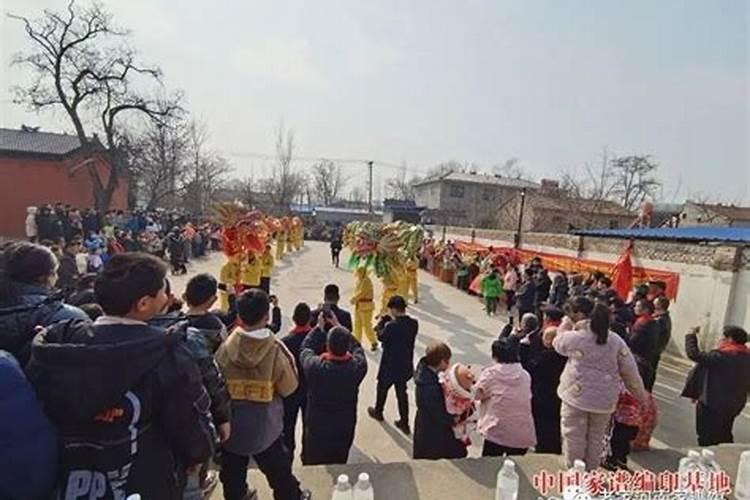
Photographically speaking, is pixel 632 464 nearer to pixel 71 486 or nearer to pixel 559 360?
pixel 559 360

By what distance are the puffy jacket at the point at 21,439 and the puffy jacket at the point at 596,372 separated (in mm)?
3272

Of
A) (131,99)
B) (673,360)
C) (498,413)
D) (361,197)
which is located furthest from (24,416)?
(361,197)

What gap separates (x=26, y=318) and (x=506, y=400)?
313cm

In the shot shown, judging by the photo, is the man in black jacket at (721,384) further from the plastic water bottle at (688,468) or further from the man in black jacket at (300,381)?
the man in black jacket at (300,381)

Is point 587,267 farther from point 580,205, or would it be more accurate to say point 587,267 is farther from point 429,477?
point 580,205

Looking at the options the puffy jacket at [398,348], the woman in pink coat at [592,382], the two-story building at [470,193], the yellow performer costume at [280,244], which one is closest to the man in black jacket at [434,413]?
the woman in pink coat at [592,382]

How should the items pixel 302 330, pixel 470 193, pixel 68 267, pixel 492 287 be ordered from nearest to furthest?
pixel 302 330
pixel 68 267
pixel 492 287
pixel 470 193

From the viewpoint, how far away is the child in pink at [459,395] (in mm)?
3664

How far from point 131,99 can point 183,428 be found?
1122 inches

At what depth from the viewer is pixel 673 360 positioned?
31.6ft

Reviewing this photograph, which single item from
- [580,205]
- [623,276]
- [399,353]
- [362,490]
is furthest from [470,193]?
[362,490]

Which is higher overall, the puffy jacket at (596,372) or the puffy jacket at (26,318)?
the puffy jacket at (26,318)

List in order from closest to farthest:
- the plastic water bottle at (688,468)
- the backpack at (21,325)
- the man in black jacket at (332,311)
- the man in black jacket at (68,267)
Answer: the backpack at (21,325), the plastic water bottle at (688,468), the man in black jacket at (332,311), the man in black jacket at (68,267)

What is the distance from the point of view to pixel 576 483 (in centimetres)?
295
